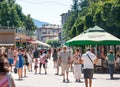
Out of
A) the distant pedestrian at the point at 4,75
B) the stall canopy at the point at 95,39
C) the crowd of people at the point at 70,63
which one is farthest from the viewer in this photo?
the stall canopy at the point at 95,39

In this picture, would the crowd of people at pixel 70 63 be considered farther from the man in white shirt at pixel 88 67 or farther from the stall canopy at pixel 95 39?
the stall canopy at pixel 95 39

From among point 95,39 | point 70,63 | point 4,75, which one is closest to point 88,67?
point 70,63

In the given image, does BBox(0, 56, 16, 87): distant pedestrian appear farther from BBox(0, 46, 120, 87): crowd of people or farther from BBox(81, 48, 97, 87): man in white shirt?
BBox(81, 48, 97, 87): man in white shirt

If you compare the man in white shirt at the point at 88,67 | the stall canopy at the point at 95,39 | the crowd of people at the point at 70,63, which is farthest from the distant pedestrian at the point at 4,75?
the stall canopy at the point at 95,39

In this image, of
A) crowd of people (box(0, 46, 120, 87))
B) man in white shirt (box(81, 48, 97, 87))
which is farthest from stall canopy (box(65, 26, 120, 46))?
man in white shirt (box(81, 48, 97, 87))

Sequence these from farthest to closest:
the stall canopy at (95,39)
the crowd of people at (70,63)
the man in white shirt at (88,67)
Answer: the stall canopy at (95,39)
the man in white shirt at (88,67)
the crowd of people at (70,63)

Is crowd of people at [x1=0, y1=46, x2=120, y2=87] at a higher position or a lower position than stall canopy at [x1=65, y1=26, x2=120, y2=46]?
lower

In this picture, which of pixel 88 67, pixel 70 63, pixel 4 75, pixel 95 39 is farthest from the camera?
pixel 95 39

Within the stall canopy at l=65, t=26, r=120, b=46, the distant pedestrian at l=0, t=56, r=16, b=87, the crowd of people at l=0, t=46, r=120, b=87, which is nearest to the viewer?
the distant pedestrian at l=0, t=56, r=16, b=87

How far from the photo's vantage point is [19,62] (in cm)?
2150

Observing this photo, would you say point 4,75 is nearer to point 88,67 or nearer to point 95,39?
point 88,67

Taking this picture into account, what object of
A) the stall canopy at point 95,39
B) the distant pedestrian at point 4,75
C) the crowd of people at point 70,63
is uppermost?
the distant pedestrian at point 4,75

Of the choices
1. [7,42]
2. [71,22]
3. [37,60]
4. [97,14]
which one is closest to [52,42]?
[71,22]

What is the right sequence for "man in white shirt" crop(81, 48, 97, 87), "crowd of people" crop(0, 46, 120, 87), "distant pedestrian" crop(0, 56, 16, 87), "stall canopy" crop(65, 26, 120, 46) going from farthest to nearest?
"stall canopy" crop(65, 26, 120, 46) < "man in white shirt" crop(81, 48, 97, 87) < "crowd of people" crop(0, 46, 120, 87) < "distant pedestrian" crop(0, 56, 16, 87)
